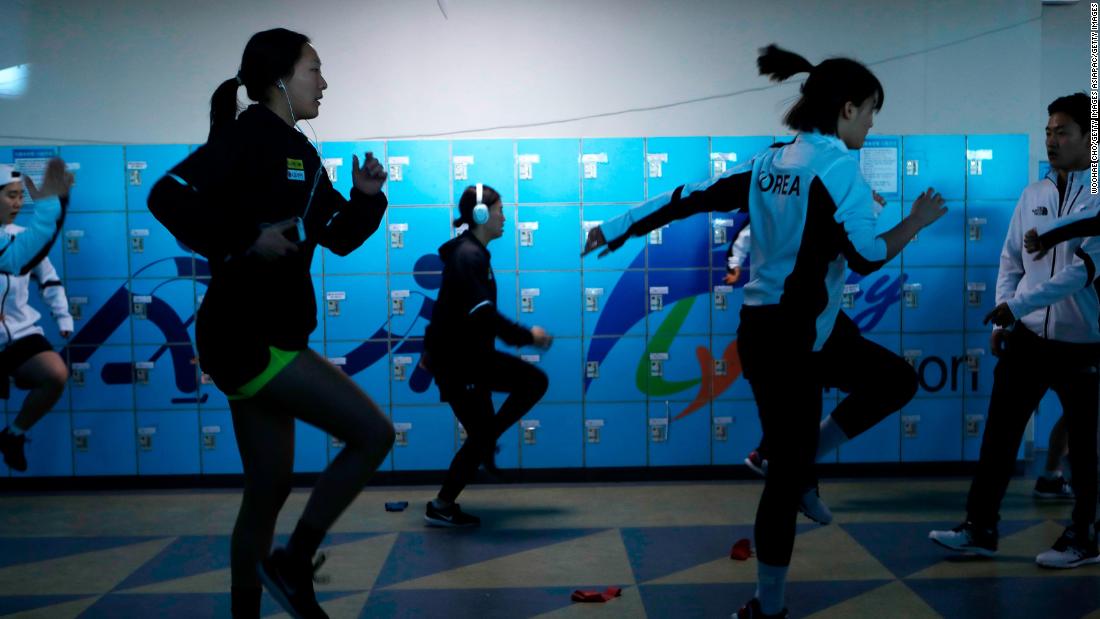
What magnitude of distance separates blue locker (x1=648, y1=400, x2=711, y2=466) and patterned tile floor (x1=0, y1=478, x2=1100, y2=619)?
9.4 inches

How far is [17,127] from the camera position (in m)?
5.61

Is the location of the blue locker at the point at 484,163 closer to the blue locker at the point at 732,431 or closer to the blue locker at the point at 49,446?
the blue locker at the point at 732,431

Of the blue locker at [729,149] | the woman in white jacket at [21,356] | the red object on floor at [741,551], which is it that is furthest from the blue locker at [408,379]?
the red object on floor at [741,551]

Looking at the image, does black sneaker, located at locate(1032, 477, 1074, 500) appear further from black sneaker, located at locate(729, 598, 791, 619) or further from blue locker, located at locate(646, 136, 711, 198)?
black sneaker, located at locate(729, 598, 791, 619)

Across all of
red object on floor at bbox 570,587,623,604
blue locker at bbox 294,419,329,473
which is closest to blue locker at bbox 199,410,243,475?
blue locker at bbox 294,419,329,473

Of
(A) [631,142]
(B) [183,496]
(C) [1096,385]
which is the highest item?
(A) [631,142]

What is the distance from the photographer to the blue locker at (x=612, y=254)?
5.47 m

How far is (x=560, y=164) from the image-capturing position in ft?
17.8

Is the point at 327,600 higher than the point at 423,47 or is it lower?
lower

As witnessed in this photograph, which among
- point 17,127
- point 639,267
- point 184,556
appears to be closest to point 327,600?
point 184,556

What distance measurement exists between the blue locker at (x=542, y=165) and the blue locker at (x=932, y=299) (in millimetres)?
2099

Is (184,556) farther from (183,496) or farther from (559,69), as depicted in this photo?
(559,69)

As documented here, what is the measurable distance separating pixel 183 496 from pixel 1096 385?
456cm

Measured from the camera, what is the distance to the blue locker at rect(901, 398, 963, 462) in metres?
5.56
